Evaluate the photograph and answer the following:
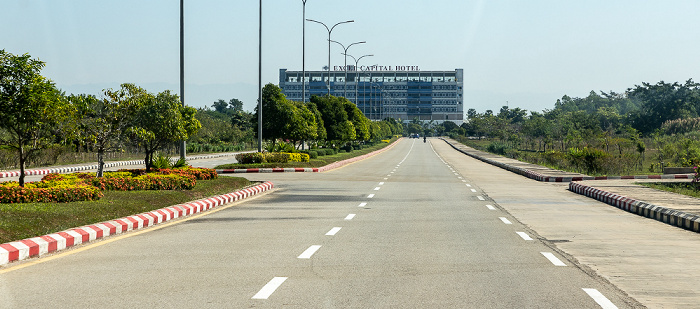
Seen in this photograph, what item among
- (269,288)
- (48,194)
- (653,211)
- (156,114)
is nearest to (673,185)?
(653,211)

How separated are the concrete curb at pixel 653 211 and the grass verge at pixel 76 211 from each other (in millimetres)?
11030

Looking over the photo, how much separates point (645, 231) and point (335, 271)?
7563 mm

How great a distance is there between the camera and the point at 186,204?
55.9ft

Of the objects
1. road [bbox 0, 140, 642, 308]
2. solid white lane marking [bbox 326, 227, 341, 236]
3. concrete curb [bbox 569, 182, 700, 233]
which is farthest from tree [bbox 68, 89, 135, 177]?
concrete curb [bbox 569, 182, 700, 233]

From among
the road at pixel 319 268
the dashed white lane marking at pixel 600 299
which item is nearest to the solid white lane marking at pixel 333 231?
the road at pixel 319 268

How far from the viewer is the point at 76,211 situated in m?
13.4

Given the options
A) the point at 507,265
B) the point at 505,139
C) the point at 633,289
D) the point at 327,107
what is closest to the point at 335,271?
the point at 507,265

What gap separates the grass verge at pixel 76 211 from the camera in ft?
36.5

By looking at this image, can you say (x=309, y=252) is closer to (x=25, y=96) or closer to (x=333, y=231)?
(x=333, y=231)

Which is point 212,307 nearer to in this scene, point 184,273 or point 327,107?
point 184,273

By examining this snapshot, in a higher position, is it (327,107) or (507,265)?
(327,107)

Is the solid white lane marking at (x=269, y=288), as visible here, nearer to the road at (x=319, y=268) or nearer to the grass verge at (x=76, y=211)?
the road at (x=319, y=268)

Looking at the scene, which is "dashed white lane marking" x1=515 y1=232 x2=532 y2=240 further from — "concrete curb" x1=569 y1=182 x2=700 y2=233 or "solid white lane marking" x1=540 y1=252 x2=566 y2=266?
"concrete curb" x1=569 y1=182 x2=700 y2=233

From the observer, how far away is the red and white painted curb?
9641 millimetres
